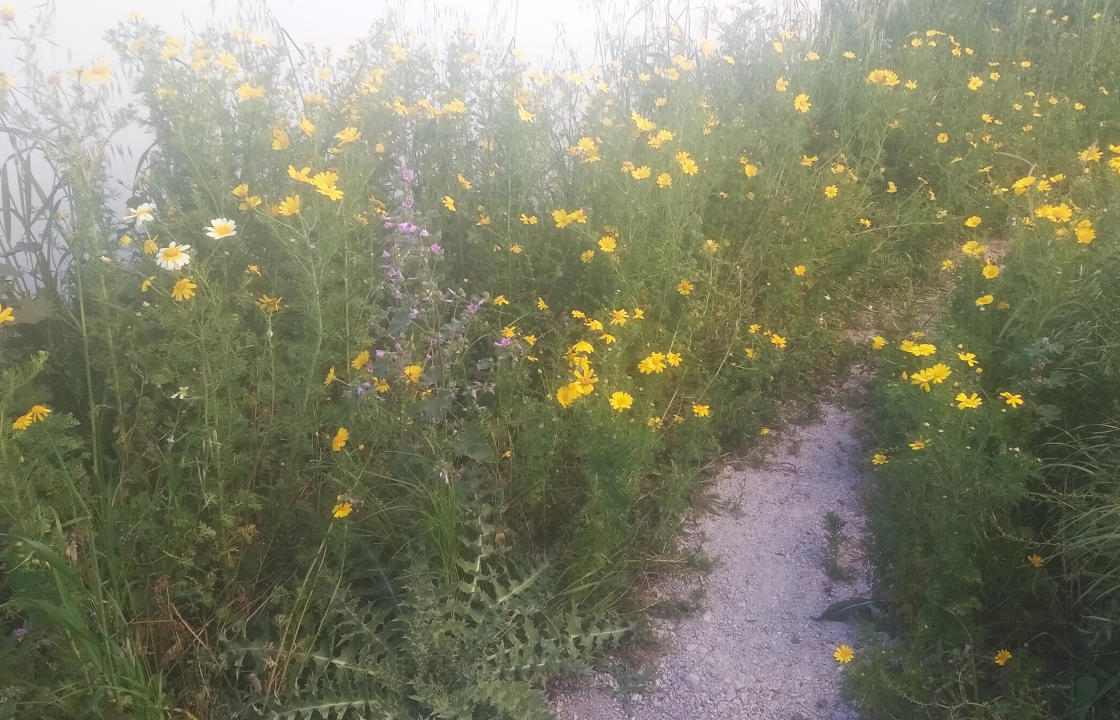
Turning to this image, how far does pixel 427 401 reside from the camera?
92.4 inches

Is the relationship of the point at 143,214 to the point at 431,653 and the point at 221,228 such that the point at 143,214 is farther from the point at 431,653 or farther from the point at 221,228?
the point at 431,653

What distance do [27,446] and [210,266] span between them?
969 millimetres

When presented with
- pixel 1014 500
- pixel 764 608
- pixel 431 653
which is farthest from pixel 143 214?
pixel 1014 500

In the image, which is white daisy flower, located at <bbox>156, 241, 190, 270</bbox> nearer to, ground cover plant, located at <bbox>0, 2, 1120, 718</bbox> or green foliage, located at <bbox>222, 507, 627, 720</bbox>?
ground cover plant, located at <bbox>0, 2, 1120, 718</bbox>

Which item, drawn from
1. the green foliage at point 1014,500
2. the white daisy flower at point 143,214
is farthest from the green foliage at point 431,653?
the white daisy flower at point 143,214

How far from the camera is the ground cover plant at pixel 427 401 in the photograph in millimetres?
2070

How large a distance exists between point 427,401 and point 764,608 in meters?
1.33

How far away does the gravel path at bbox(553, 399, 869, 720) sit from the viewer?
2279mm

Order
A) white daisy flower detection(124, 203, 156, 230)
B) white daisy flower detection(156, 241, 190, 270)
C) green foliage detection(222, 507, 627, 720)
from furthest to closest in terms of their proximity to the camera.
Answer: white daisy flower detection(124, 203, 156, 230) → white daisy flower detection(156, 241, 190, 270) → green foliage detection(222, 507, 627, 720)

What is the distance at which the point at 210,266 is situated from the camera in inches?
106

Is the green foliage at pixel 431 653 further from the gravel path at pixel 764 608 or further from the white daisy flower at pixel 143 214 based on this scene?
the white daisy flower at pixel 143 214

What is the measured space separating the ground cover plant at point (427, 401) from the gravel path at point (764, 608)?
0.47 ft

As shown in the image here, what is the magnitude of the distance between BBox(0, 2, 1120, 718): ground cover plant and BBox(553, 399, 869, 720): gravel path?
0.47 feet

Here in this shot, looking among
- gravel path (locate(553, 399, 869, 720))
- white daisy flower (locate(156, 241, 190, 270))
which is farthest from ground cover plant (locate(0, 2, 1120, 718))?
gravel path (locate(553, 399, 869, 720))
